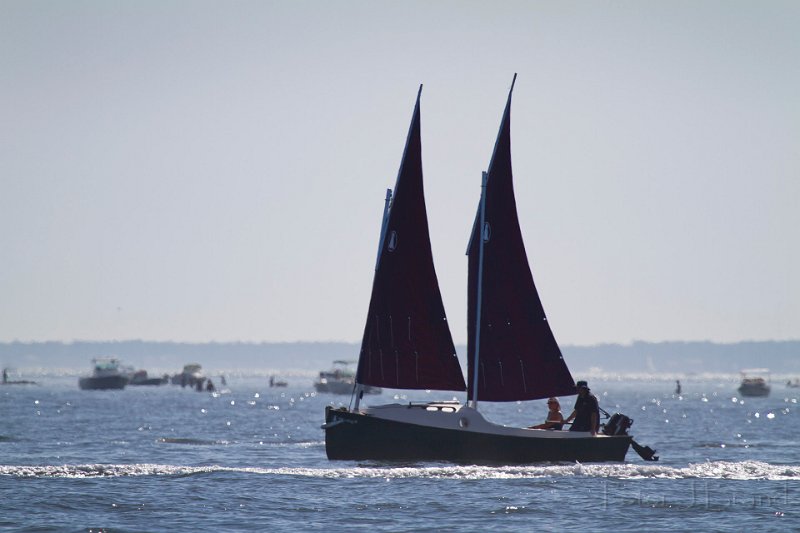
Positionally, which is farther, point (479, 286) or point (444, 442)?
point (479, 286)

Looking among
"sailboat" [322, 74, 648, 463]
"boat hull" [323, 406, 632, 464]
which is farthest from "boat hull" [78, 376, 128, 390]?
"boat hull" [323, 406, 632, 464]

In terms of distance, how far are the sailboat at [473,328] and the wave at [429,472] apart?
3.18ft

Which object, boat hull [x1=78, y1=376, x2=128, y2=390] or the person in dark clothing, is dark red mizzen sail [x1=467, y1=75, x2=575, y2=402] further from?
boat hull [x1=78, y1=376, x2=128, y2=390]

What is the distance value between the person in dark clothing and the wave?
123 cm

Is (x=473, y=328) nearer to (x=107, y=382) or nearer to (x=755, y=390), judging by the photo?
(x=107, y=382)

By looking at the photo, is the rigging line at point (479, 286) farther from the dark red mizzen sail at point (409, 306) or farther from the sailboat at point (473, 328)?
the dark red mizzen sail at point (409, 306)

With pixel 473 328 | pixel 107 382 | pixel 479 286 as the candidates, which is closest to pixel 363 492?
pixel 473 328

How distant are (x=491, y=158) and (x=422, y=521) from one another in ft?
49.0

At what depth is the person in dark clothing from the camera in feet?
134

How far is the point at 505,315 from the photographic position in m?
42.0

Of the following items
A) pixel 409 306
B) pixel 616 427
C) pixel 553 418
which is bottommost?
pixel 616 427

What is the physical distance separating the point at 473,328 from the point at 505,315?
3.67 ft

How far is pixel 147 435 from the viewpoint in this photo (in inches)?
2441

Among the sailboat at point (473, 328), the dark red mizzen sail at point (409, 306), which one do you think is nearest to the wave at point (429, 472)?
the sailboat at point (473, 328)
